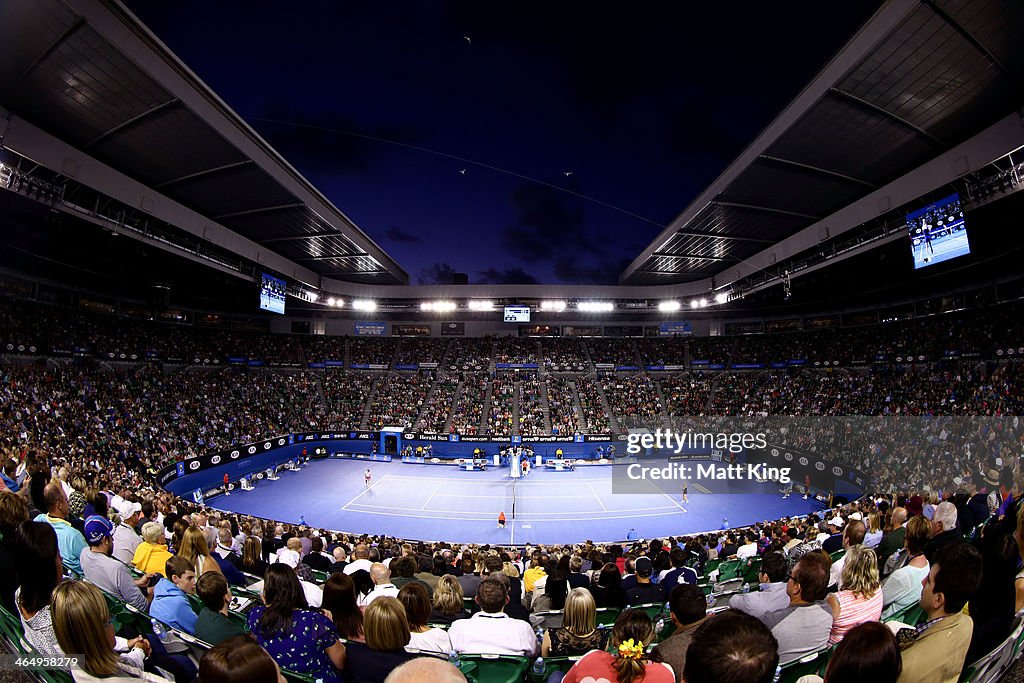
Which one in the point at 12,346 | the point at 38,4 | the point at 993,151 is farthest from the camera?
the point at 12,346

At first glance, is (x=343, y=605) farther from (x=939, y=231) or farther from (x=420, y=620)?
(x=939, y=231)

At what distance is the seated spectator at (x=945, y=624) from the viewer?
7.71 ft

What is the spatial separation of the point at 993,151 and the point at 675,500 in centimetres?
1900

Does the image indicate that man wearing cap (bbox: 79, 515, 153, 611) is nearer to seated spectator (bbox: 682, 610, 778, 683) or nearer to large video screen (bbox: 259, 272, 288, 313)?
seated spectator (bbox: 682, 610, 778, 683)

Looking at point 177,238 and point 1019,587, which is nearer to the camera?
point 1019,587

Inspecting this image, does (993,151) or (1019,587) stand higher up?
(993,151)

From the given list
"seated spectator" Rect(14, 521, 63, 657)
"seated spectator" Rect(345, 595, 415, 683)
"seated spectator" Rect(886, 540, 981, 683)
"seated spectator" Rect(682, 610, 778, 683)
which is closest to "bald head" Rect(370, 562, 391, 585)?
"seated spectator" Rect(345, 595, 415, 683)

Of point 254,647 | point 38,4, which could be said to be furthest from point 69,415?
point 254,647

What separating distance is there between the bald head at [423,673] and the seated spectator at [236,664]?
0.58 m

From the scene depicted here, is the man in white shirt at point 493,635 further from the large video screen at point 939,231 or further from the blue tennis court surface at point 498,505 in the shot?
the large video screen at point 939,231

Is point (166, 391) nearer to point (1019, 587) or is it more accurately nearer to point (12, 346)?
point (12, 346)

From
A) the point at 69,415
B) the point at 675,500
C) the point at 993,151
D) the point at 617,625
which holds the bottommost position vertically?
the point at 675,500

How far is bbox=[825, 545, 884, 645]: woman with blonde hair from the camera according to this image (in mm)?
4039

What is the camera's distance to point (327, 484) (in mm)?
26641
